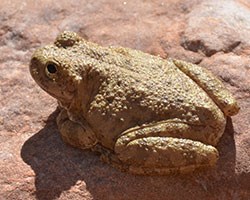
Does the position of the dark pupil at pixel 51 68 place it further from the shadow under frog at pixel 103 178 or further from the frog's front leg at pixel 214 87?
the frog's front leg at pixel 214 87

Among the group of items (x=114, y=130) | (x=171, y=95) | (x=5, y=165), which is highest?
(x=171, y=95)

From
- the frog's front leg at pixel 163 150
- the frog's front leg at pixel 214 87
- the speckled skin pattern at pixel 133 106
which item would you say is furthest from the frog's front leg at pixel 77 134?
the frog's front leg at pixel 214 87

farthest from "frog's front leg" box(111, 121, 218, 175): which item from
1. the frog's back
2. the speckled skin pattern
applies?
the frog's back

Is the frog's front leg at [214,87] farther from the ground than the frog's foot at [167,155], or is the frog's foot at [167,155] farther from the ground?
the frog's front leg at [214,87]

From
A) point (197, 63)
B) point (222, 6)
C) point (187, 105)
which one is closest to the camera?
point (187, 105)

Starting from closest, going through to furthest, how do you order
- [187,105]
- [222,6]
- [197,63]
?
1. [187,105]
2. [197,63]
3. [222,6]

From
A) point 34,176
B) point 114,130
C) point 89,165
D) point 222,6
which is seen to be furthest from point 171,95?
point 222,6

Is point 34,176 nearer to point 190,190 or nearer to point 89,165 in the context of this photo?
point 89,165

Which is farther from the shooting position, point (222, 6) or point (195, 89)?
point (222, 6)
